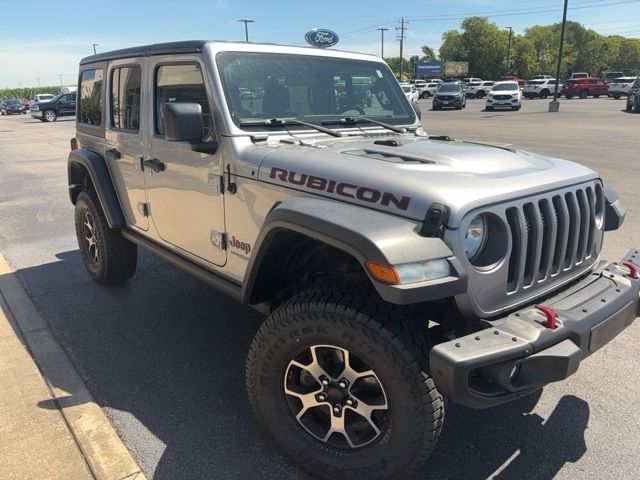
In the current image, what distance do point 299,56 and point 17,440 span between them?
280 cm

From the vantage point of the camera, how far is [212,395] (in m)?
3.15

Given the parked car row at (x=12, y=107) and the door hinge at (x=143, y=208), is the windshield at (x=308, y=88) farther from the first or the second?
the parked car row at (x=12, y=107)

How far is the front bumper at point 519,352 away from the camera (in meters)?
1.93

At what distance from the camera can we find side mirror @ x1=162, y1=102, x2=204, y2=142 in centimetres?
279

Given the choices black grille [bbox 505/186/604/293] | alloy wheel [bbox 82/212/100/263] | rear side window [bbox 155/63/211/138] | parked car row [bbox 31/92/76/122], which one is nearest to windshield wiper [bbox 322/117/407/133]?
rear side window [bbox 155/63/211/138]

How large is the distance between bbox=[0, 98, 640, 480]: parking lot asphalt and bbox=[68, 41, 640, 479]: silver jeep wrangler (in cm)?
41

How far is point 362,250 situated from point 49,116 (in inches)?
1468

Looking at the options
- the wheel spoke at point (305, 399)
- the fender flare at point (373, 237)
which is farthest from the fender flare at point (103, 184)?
the wheel spoke at point (305, 399)

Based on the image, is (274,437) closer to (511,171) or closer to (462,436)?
(462,436)

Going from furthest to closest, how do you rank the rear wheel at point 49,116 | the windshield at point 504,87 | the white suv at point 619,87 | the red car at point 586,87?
the red car at point 586,87
the white suv at point 619,87
the rear wheel at point 49,116
the windshield at point 504,87

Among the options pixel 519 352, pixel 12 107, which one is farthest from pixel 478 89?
pixel 519 352

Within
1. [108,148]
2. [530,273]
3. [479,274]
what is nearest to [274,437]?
[479,274]

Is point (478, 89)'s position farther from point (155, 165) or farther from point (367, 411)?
point (367, 411)

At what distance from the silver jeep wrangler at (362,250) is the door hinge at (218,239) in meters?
0.01
